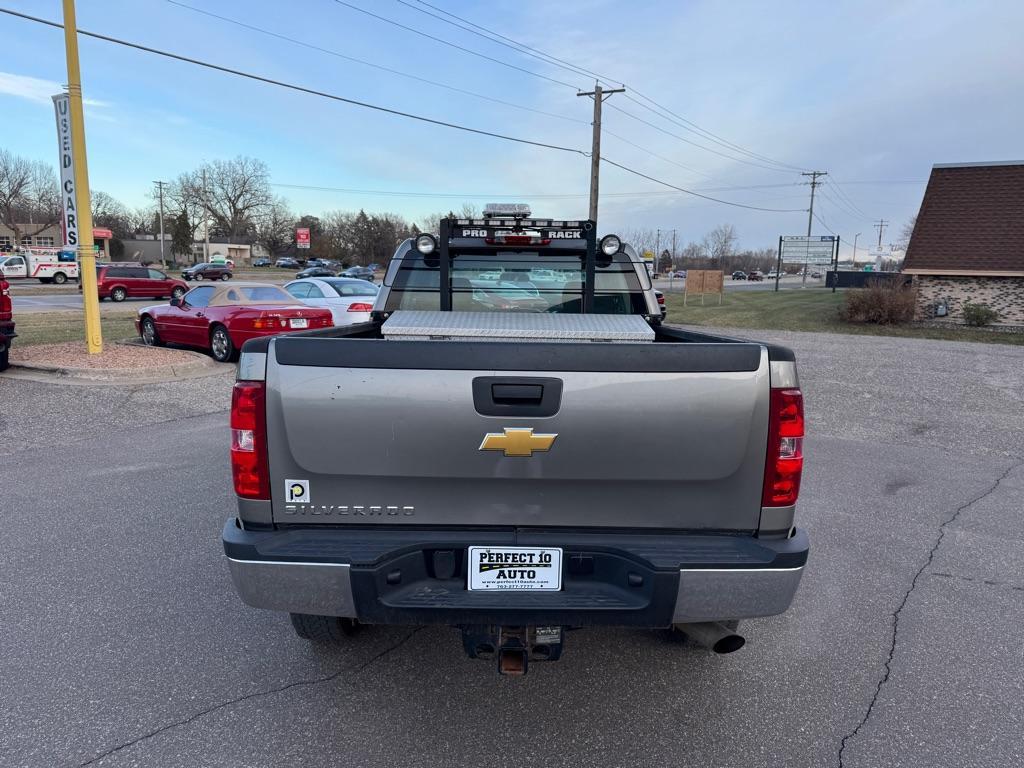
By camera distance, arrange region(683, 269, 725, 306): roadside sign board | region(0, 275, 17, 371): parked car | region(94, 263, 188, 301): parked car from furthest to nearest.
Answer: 1. region(683, 269, 725, 306): roadside sign board
2. region(94, 263, 188, 301): parked car
3. region(0, 275, 17, 371): parked car

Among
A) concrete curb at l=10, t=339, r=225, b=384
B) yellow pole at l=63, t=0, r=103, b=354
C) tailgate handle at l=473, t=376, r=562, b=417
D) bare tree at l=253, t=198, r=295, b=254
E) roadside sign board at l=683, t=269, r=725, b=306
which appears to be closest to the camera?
tailgate handle at l=473, t=376, r=562, b=417

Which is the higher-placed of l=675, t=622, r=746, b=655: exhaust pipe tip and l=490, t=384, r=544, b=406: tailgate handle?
l=490, t=384, r=544, b=406: tailgate handle

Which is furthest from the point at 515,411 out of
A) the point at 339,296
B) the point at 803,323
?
the point at 803,323

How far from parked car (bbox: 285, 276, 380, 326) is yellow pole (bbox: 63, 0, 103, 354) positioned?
13.7 ft

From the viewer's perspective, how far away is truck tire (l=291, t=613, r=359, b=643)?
118 inches

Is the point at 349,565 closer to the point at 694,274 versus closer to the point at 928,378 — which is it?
the point at 928,378

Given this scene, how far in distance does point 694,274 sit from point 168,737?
33.1 meters

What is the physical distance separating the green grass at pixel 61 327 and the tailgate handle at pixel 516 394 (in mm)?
12545

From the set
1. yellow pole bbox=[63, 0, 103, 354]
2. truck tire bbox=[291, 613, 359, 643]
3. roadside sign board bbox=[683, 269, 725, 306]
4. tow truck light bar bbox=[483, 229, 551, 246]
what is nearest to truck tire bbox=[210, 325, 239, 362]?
yellow pole bbox=[63, 0, 103, 354]

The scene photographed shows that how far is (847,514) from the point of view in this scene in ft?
17.5

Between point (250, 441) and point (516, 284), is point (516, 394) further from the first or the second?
point (516, 284)

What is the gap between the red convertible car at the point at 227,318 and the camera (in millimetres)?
11883

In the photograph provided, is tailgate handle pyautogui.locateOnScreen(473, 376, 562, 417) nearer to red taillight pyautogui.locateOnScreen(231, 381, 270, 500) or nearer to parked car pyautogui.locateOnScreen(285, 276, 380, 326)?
red taillight pyautogui.locateOnScreen(231, 381, 270, 500)

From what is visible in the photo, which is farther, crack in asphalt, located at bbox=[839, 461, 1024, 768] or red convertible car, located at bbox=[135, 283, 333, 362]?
red convertible car, located at bbox=[135, 283, 333, 362]
